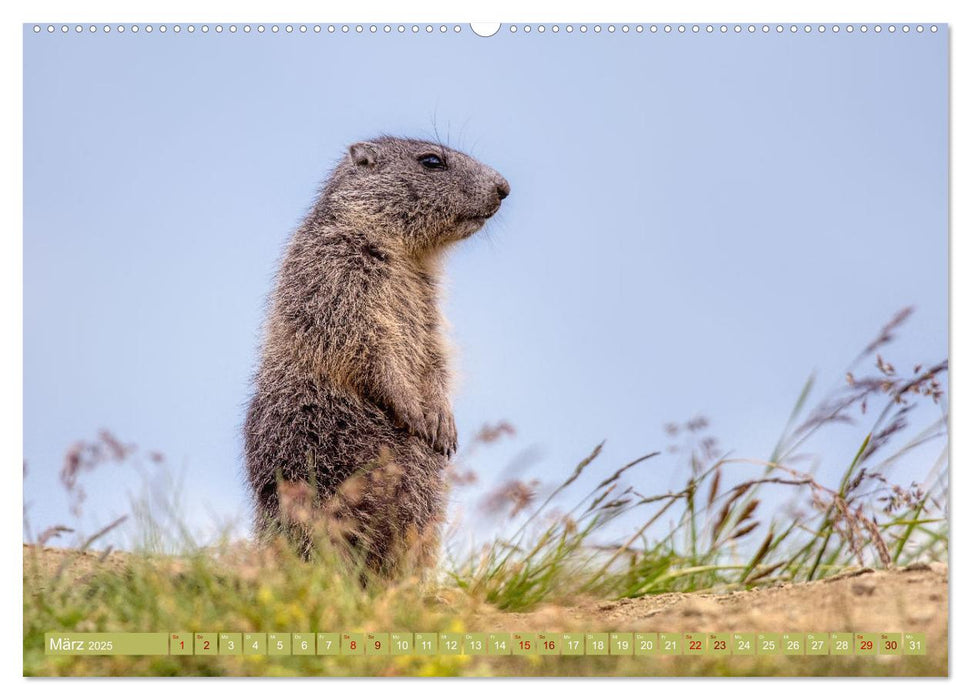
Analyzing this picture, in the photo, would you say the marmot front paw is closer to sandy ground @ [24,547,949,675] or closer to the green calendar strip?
sandy ground @ [24,547,949,675]

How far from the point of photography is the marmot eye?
6000 mm

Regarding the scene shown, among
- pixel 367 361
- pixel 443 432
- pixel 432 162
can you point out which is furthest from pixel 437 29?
pixel 443 432

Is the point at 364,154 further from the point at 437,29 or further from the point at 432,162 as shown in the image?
the point at 437,29

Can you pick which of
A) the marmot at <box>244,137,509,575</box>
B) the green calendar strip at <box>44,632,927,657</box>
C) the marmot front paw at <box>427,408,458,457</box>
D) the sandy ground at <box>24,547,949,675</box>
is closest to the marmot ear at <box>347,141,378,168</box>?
the marmot at <box>244,137,509,575</box>

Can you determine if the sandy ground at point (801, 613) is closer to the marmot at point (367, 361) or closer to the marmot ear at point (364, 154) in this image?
the marmot at point (367, 361)

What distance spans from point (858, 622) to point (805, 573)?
3.04ft

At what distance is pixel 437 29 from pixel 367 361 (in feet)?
5.16

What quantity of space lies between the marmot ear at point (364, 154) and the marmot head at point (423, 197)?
0.07m

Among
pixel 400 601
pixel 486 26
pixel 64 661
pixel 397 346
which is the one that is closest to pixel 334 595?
pixel 400 601

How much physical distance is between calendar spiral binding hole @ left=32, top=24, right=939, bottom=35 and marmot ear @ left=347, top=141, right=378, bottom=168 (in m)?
1.07

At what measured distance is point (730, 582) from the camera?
5.39 meters

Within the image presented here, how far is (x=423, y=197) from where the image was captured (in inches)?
A: 233
